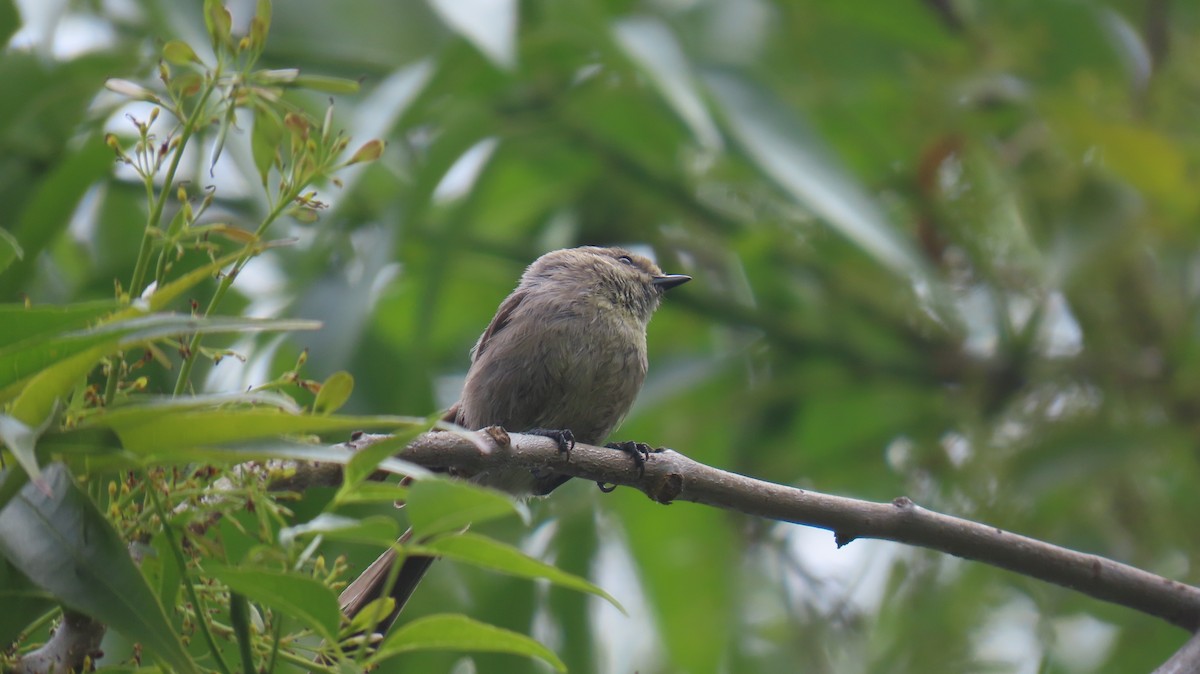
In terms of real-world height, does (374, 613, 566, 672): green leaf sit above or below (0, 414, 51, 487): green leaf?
below

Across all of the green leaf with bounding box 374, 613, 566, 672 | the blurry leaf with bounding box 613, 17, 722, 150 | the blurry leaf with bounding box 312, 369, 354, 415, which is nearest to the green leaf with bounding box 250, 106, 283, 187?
the blurry leaf with bounding box 312, 369, 354, 415

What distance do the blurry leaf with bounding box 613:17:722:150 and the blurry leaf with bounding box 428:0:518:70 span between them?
0.45 m

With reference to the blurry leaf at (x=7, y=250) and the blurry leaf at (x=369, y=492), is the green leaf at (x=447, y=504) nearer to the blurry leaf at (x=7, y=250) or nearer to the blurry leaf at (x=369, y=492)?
the blurry leaf at (x=369, y=492)

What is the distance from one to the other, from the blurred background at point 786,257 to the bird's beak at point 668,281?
1.19 ft

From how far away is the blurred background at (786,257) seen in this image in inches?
186

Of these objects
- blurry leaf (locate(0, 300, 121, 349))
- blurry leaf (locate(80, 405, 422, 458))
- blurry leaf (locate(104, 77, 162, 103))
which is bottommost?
blurry leaf (locate(80, 405, 422, 458))

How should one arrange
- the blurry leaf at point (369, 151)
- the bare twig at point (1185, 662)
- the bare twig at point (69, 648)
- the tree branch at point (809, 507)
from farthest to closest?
the bare twig at point (1185, 662)
the tree branch at point (809, 507)
the blurry leaf at point (369, 151)
the bare twig at point (69, 648)

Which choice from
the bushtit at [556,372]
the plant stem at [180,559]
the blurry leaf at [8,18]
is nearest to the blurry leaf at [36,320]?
the plant stem at [180,559]

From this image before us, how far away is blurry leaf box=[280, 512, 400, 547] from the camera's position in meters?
1.75

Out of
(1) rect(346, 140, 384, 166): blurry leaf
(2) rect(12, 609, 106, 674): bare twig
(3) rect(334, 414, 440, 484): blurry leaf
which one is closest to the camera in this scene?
(3) rect(334, 414, 440, 484): blurry leaf

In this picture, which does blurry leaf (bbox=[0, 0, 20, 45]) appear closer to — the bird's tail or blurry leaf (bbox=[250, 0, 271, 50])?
the bird's tail

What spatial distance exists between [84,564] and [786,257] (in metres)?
4.22

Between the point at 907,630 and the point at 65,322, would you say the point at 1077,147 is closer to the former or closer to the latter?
the point at 907,630

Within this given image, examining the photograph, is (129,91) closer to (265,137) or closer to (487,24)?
(265,137)
